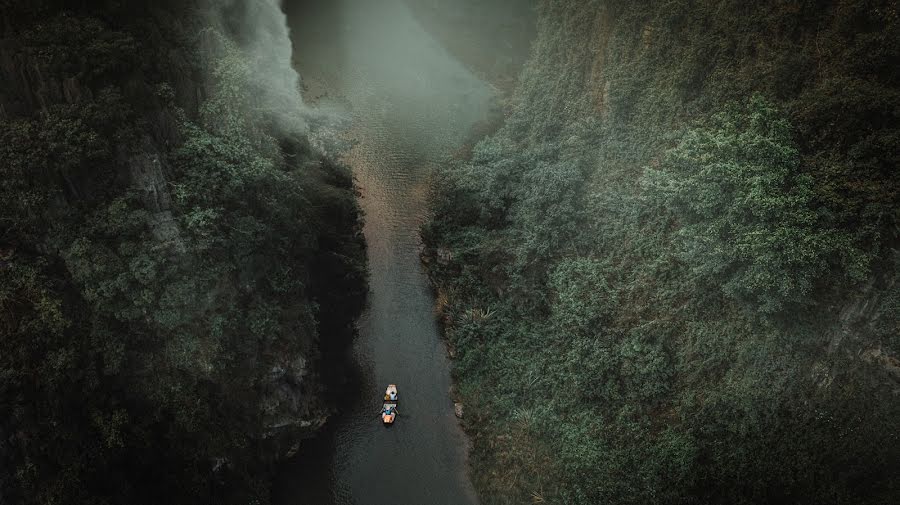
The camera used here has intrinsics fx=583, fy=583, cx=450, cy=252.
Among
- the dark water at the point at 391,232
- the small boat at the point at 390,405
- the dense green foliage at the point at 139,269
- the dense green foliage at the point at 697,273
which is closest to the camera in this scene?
the dense green foliage at the point at 697,273

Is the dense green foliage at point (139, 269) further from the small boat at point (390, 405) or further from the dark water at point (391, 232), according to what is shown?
the small boat at point (390, 405)

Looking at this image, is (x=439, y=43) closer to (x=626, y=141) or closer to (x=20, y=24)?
(x=626, y=141)

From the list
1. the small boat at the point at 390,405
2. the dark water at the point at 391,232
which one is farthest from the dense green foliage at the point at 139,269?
the small boat at the point at 390,405

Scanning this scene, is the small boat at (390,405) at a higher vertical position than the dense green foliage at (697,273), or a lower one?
lower

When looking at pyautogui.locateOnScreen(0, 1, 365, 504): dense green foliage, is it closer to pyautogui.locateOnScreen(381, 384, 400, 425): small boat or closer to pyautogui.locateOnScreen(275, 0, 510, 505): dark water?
pyautogui.locateOnScreen(275, 0, 510, 505): dark water

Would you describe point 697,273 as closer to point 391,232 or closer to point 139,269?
point 391,232

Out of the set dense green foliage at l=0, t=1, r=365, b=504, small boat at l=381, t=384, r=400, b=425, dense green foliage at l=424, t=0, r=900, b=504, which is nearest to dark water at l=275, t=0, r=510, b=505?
small boat at l=381, t=384, r=400, b=425

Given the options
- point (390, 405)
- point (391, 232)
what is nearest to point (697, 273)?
point (390, 405)
